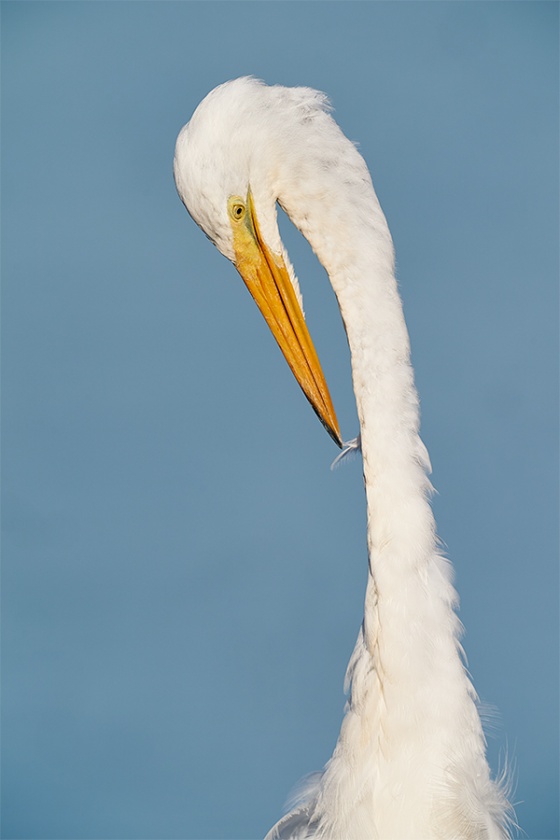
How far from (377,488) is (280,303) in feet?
1.31

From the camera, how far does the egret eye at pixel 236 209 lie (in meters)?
1.98

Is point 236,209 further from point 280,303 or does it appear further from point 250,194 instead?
point 280,303

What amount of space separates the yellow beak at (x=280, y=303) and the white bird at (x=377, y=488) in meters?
0.03

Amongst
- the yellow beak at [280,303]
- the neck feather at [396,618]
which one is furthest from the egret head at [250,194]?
the neck feather at [396,618]

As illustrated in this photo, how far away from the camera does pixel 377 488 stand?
188 cm

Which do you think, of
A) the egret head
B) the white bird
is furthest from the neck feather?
the egret head

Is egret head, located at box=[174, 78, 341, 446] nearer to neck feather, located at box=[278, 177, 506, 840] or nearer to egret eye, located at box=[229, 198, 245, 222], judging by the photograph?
egret eye, located at box=[229, 198, 245, 222]

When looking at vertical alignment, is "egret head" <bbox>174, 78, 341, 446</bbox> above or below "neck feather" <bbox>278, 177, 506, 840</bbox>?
above

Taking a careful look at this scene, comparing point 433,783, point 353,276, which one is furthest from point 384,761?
point 353,276

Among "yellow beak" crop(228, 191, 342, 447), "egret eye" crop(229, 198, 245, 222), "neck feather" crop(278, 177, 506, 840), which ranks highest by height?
"egret eye" crop(229, 198, 245, 222)

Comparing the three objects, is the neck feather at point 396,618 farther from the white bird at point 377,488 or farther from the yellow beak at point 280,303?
the yellow beak at point 280,303

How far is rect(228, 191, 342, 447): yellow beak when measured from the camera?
2.01 meters

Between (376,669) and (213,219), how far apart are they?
0.82 m

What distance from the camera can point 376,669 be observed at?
192 centimetres
